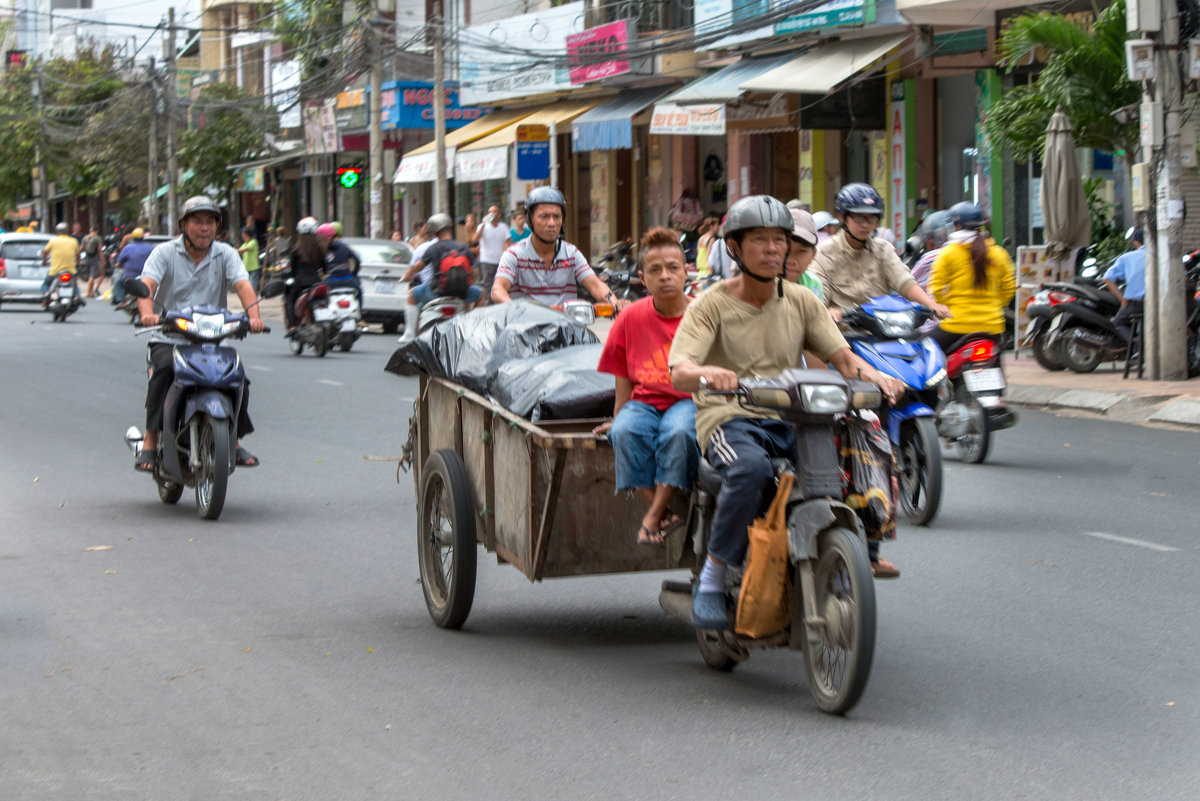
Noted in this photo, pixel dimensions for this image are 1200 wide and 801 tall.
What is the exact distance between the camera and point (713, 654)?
220 inches

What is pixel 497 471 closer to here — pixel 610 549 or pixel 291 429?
pixel 610 549

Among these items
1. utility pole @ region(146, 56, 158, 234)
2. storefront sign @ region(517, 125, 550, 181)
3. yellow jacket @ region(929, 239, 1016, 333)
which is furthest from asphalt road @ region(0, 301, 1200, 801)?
utility pole @ region(146, 56, 158, 234)

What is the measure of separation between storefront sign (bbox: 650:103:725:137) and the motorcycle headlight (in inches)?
652

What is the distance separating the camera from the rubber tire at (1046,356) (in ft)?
55.1

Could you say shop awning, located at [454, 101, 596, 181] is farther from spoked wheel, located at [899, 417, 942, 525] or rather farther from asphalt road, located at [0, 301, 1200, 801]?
spoked wheel, located at [899, 417, 942, 525]

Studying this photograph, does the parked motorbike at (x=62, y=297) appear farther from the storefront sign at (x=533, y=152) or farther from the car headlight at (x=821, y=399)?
the car headlight at (x=821, y=399)

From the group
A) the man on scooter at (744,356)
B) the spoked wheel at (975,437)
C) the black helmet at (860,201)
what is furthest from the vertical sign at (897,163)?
the man on scooter at (744,356)

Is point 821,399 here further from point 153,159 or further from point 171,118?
point 153,159

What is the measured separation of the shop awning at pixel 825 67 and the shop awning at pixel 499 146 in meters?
8.44

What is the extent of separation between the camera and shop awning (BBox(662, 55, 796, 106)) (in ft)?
79.8

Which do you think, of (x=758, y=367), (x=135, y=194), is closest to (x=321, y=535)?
(x=758, y=367)

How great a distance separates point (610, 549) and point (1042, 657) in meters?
1.62

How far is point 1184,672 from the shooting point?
565 centimetres

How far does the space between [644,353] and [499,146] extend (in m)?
27.0
